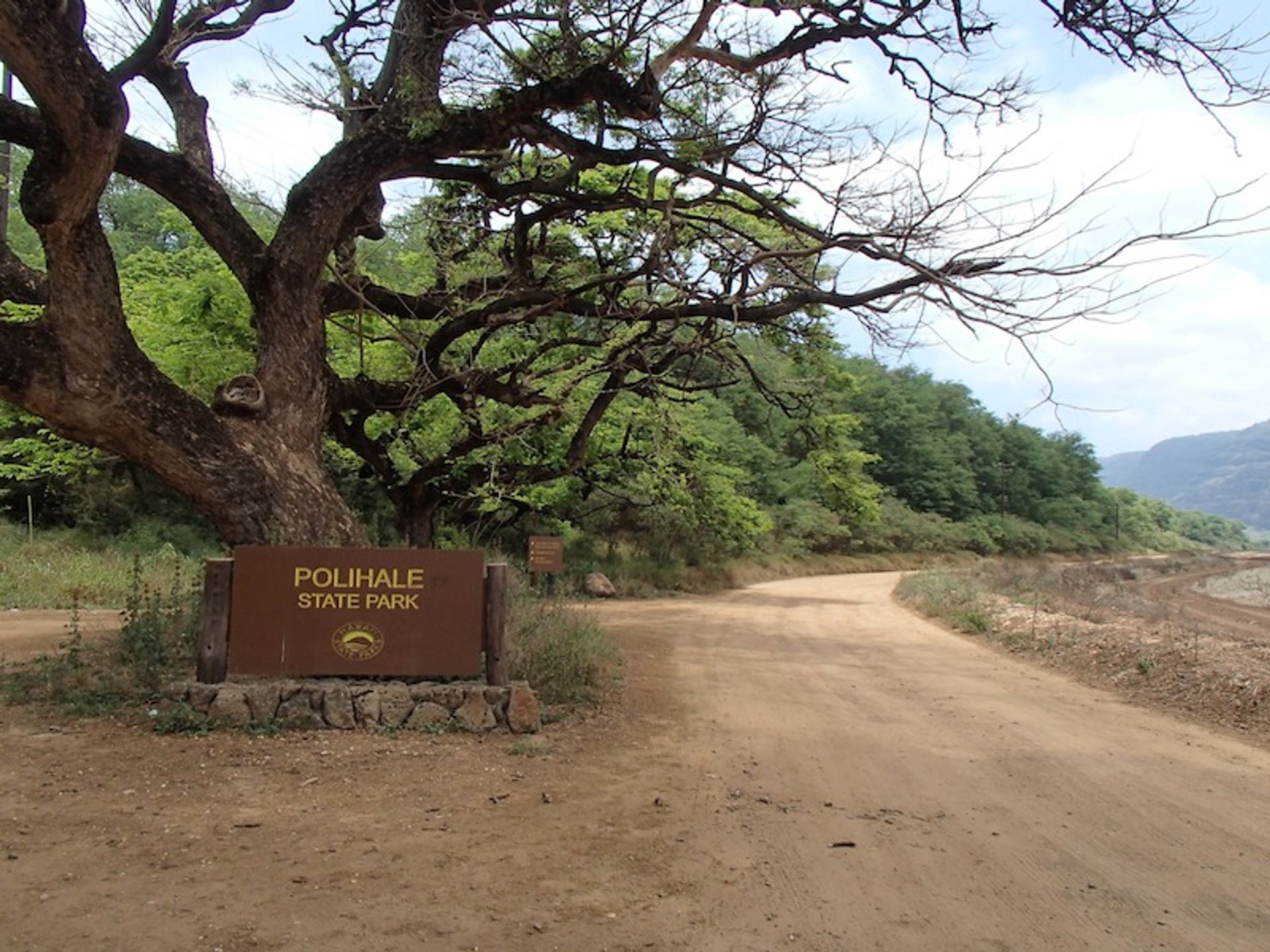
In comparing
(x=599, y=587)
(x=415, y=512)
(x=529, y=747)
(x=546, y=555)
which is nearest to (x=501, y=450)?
(x=415, y=512)

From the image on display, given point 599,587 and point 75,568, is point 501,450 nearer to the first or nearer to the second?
point 599,587

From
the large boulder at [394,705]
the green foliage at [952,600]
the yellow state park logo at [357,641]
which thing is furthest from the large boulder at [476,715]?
the green foliage at [952,600]

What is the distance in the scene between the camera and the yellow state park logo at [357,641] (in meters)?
7.69

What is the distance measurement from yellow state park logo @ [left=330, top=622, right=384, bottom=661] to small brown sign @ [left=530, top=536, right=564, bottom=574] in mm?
11908

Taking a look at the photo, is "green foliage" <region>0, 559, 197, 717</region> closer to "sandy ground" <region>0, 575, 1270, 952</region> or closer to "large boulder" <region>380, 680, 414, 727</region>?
"sandy ground" <region>0, 575, 1270, 952</region>

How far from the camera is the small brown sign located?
19703 millimetres

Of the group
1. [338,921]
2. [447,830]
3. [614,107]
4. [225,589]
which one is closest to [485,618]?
[225,589]

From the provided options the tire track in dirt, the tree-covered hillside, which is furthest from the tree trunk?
the tire track in dirt

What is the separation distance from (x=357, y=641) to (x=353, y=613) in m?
0.23

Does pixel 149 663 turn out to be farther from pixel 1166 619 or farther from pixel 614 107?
pixel 1166 619

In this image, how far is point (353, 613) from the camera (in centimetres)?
774

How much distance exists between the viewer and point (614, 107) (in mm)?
10227

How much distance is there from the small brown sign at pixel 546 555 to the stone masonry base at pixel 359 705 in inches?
469

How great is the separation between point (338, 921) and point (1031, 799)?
446 cm
